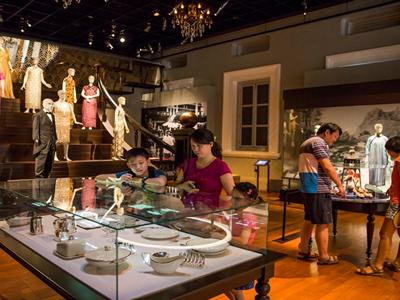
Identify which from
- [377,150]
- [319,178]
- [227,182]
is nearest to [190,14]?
[319,178]

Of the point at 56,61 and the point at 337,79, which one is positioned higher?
the point at 56,61

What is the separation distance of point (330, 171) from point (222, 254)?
2.22m

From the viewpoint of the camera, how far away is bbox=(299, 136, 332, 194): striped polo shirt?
3.44 m

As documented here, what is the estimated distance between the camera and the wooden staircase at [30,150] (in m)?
6.08

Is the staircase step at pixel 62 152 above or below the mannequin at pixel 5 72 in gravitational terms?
below

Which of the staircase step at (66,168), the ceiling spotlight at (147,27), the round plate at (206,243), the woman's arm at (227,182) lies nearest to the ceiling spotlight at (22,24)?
the ceiling spotlight at (147,27)

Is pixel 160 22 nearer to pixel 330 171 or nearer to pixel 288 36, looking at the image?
pixel 288 36

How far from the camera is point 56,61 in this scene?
425 inches

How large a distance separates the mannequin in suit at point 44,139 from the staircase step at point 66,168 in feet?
1.44

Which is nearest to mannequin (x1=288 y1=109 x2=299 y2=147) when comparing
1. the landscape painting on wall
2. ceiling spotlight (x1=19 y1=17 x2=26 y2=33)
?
the landscape painting on wall

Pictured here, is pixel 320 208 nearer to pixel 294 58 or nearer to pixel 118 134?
pixel 118 134

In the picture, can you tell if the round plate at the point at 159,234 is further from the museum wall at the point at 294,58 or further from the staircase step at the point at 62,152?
the museum wall at the point at 294,58

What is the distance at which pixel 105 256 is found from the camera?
4.18 feet

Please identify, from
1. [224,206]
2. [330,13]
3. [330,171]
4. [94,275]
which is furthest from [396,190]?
[330,13]
